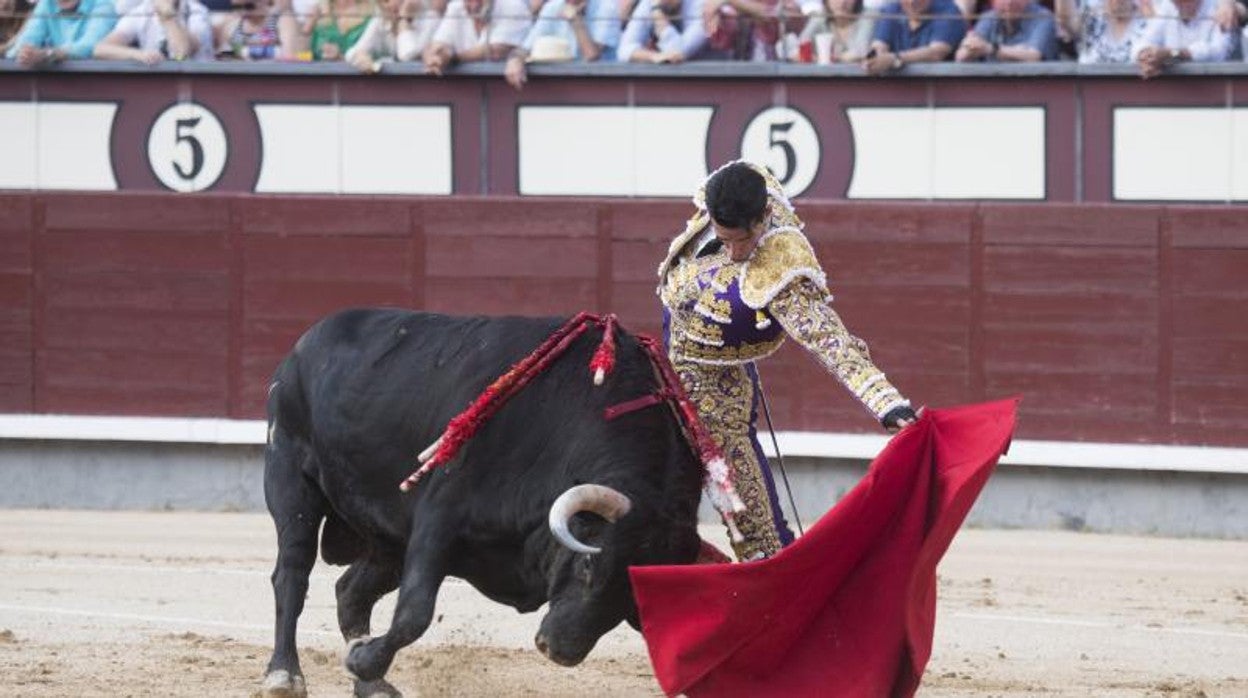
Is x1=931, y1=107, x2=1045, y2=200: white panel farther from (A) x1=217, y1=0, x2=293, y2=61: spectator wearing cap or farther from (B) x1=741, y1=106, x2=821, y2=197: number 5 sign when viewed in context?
(A) x1=217, y1=0, x2=293, y2=61: spectator wearing cap

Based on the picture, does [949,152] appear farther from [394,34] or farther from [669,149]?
[394,34]

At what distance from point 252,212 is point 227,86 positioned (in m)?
0.48

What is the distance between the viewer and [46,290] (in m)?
A: 9.47

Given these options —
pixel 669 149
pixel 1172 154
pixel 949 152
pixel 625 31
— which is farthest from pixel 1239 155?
pixel 625 31

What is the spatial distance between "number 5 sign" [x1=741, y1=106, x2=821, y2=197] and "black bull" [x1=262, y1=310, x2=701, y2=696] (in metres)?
3.63

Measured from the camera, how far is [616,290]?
354 inches

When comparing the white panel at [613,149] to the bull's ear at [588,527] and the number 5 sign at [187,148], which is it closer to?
the number 5 sign at [187,148]

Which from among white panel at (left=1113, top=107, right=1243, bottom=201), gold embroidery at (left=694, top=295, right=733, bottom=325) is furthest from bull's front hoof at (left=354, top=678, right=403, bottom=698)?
white panel at (left=1113, top=107, right=1243, bottom=201)

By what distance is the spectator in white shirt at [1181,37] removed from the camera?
27.0ft

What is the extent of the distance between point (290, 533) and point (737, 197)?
4.58 ft

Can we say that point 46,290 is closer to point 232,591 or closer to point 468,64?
point 468,64

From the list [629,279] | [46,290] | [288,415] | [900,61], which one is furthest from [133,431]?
[288,415]

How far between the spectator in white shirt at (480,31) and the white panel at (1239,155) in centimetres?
254

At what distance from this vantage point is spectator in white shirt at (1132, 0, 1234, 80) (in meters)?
8.23
